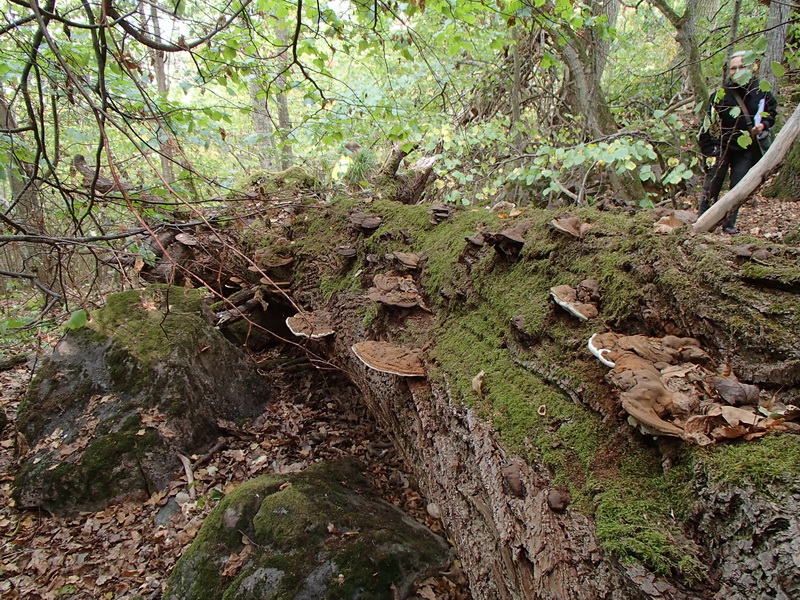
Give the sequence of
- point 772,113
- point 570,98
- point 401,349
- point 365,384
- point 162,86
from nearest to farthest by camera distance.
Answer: point 401,349, point 365,384, point 772,113, point 570,98, point 162,86

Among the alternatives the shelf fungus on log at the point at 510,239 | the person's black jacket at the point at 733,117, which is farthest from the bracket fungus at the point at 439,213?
the person's black jacket at the point at 733,117

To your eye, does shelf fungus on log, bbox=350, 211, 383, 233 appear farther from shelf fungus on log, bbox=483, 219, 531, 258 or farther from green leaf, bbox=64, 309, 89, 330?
green leaf, bbox=64, 309, 89, 330

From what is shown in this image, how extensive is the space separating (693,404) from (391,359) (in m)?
1.60

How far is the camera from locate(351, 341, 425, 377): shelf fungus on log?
2541 mm

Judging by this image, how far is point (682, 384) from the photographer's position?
143 cm

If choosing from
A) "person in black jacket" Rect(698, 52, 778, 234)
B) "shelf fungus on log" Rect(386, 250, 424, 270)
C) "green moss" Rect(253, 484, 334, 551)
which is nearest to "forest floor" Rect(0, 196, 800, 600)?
"green moss" Rect(253, 484, 334, 551)

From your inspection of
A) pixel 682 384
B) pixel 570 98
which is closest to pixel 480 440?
pixel 682 384

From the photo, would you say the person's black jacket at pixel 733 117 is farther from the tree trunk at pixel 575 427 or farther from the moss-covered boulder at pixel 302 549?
the moss-covered boulder at pixel 302 549

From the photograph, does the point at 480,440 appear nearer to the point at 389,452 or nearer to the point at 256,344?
the point at 389,452

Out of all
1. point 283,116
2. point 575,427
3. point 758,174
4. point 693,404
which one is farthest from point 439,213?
point 283,116

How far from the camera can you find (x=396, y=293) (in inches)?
119

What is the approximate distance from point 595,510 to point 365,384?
2.24 meters

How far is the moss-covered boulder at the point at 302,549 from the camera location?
265cm

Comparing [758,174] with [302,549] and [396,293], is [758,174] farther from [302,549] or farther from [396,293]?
[302,549]
